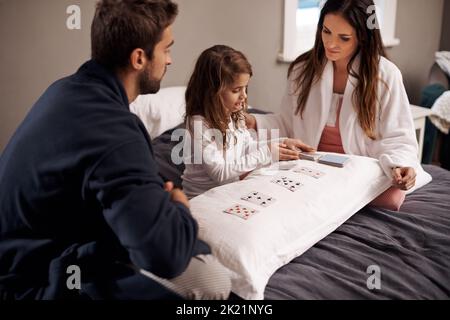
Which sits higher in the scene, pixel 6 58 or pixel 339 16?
pixel 339 16

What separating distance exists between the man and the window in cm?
191

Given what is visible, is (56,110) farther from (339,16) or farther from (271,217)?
(339,16)

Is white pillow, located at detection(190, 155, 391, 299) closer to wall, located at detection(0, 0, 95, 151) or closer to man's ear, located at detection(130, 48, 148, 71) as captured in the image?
man's ear, located at detection(130, 48, 148, 71)

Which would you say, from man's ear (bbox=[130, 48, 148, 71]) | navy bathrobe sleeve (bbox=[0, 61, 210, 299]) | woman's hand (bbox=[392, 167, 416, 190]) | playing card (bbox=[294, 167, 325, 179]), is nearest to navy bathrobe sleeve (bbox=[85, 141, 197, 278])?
navy bathrobe sleeve (bbox=[0, 61, 210, 299])

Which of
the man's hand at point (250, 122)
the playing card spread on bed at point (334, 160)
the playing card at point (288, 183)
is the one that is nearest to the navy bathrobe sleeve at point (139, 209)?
the playing card at point (288, 183)

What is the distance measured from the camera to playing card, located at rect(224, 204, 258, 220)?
1.29m

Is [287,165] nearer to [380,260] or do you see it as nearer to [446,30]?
[380,260]

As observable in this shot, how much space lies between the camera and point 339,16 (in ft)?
6.00

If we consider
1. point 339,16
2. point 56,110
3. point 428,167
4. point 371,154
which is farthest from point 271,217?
point 428,167

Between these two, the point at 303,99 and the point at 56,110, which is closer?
the point at 56,110

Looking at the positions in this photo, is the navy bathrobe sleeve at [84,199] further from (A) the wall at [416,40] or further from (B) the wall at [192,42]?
(A) the wall at [416,40]

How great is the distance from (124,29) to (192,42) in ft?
5.27
